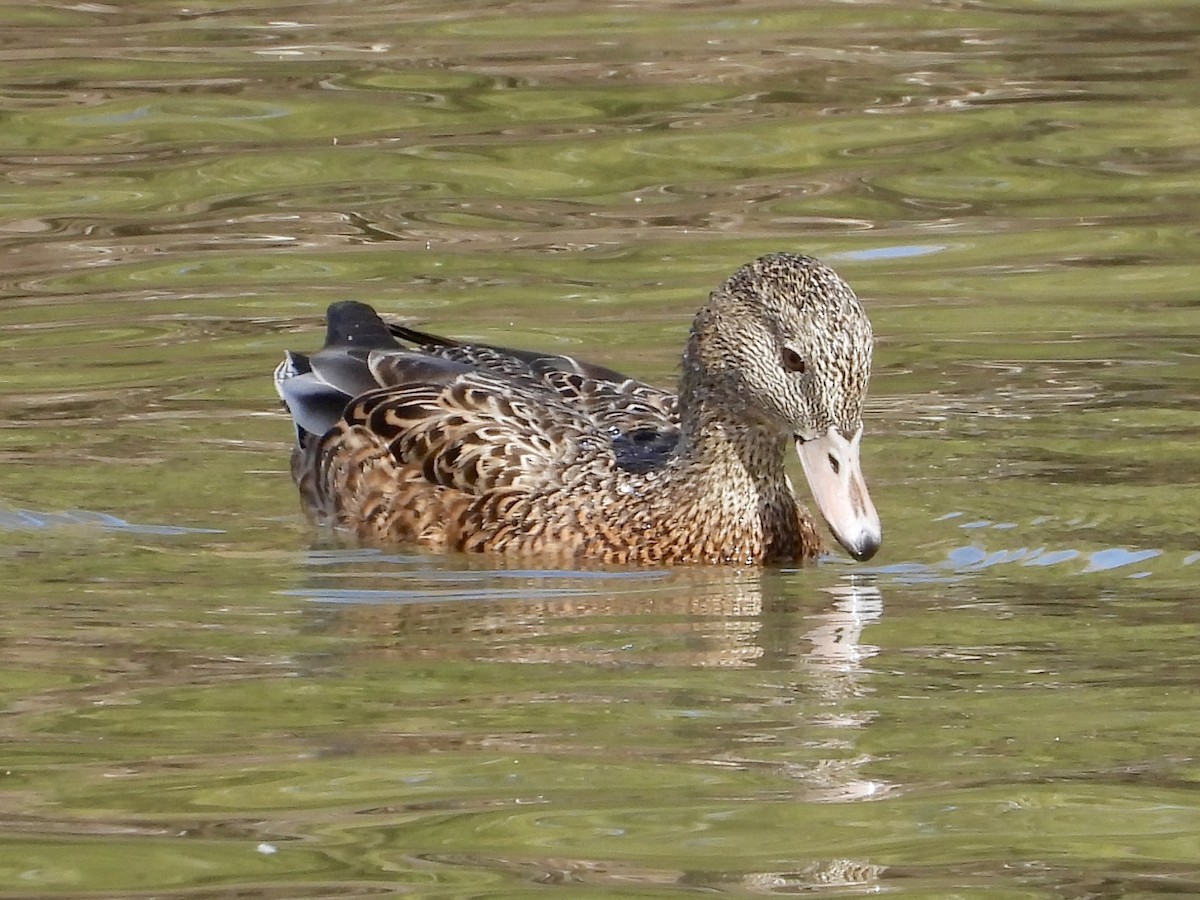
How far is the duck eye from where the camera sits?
8.77 metres

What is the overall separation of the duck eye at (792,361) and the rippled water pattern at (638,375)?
0.70 metres

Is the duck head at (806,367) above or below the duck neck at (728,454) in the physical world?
above

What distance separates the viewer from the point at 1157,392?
35.4 feet

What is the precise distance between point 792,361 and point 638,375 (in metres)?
2.88

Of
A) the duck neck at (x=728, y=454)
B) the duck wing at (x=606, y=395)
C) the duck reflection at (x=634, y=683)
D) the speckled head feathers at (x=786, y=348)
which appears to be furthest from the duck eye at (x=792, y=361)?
the duck wing at (x=606, y=395)

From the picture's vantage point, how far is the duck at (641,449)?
344 inches

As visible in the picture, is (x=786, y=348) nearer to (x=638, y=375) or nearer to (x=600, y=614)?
(x=600, y=614)

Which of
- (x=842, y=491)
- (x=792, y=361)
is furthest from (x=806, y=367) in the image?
(x=842, y=491)

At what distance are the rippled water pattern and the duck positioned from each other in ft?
0.64

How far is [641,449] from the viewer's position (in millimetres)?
9680

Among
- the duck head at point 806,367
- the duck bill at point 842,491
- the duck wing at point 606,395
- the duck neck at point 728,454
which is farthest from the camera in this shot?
the duck wing at point 606,395

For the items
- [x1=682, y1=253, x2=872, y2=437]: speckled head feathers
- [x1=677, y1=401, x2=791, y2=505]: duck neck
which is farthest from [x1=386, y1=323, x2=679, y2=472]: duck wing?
[x1=682, y1=253, x2=872, y2=437]: speckled head feathers

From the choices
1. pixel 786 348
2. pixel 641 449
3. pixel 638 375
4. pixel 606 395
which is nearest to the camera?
pixel 786 348

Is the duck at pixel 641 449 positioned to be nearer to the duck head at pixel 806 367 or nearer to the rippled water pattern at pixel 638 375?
the duck head at pixel 806 367
